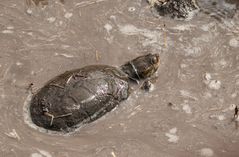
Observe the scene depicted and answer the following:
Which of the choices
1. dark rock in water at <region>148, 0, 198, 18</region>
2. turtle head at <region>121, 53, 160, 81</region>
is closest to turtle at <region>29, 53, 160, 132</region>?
turtle head at <region>121, 53, 160, 81</region>

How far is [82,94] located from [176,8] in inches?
52.2

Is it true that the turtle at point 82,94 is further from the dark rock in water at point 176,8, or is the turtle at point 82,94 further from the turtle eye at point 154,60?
the dark rock in water at point 176,8

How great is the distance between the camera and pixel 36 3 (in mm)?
4383

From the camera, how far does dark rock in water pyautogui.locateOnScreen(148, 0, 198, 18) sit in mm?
4219

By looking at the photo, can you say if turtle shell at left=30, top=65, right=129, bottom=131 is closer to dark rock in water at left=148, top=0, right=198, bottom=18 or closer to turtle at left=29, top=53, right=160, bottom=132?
turtle at left=29, top=53, right=160, bottom=132

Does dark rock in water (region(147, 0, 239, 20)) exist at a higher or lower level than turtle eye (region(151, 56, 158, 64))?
higher

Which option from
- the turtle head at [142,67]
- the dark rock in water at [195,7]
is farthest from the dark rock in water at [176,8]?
the turtle head at [142,67]

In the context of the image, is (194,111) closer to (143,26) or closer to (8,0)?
(143,26)

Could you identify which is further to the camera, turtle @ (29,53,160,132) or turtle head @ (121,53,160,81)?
turtle head @ (121,53,160,81)

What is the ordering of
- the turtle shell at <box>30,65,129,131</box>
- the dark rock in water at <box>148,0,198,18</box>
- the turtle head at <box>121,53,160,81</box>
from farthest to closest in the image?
the dark rock in water at <box>148,0,198,18</box> < the turtle head at <box>121,53,160,81</box> < the turtle shell at <box>30,65,129,131</box>

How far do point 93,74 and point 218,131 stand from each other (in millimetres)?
1043

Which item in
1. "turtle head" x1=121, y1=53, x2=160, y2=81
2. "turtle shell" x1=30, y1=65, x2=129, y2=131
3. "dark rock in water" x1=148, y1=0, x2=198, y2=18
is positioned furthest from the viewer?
"dark rock in water" x1=148, y1=0, x2=198, y2=18

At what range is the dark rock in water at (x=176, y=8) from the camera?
422 cm

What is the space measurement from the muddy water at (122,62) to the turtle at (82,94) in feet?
0.30
